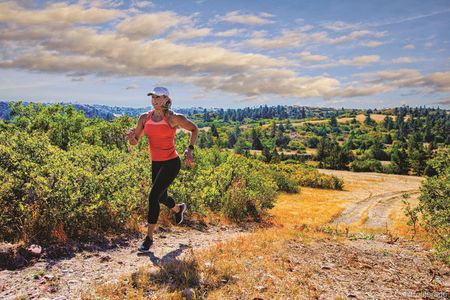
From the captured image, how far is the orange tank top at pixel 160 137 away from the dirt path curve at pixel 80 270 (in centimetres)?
198

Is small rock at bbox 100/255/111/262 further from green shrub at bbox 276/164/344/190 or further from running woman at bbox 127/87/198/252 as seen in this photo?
green shrub at bbox 276/164/344/190

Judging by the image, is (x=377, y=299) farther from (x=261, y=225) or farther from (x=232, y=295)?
(x=261, y=225)

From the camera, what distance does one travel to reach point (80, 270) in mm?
5867

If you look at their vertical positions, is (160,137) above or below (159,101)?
below

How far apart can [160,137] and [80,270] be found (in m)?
2.67

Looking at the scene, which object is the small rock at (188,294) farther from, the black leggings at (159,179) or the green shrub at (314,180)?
the green shrub at (314,180)

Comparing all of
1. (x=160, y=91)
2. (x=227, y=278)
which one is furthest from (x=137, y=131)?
(x=227, y=278)

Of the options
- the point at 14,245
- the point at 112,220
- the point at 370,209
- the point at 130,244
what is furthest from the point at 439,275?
the point at 370,209

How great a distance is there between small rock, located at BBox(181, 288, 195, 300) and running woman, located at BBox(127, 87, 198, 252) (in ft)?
7.20

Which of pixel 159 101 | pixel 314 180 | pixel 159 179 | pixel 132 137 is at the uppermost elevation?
pixel 159 101

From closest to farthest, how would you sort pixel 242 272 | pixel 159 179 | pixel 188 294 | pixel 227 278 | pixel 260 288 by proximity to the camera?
pixel 188 294 < pixel 260 288 < pixel 227 278 < pixel 242 272 < pixel 159 179

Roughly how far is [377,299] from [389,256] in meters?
3.37

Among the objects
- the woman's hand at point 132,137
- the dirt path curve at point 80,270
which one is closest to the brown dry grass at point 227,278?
the dirt path curve at point 80,270

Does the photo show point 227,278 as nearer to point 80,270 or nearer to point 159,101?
point 80,270
